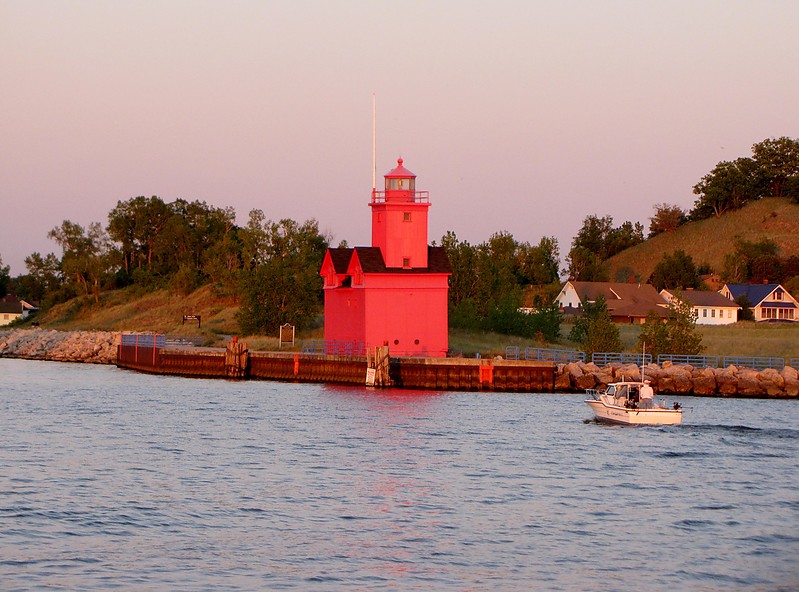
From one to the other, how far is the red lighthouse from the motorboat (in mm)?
19548

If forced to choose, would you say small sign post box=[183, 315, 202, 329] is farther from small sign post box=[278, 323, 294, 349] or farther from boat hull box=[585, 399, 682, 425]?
boat hull box=[585, 399, 682, 425]

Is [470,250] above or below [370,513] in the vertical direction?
above

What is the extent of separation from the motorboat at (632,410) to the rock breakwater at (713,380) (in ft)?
38.8

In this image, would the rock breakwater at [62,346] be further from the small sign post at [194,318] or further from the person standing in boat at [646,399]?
the person standing in boat at [646,399]

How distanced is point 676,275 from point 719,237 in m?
23.0

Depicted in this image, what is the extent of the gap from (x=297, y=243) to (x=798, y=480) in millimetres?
79252

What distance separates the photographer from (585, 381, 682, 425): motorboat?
45.8 m

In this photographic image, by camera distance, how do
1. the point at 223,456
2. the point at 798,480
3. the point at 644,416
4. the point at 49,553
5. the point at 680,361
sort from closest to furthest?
the point at 49,553
the point at 798,480
the point at 223,456
the point at 644,416
the point at 680,361

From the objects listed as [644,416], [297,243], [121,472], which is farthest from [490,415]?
[297,243]

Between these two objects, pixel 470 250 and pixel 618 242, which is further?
pixel 618 242

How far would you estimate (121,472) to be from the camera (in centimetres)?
3406

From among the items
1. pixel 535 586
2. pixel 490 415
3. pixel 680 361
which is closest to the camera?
pixel 535 586

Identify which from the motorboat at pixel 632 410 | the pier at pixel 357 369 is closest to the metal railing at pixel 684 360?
the pier at pixel 357 369

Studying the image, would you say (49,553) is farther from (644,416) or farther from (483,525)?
(644,416)
